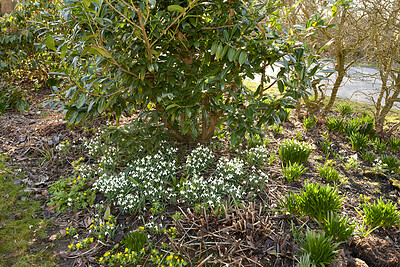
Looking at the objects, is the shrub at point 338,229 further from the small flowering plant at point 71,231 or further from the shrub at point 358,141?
the small flowering plant at point 71,231

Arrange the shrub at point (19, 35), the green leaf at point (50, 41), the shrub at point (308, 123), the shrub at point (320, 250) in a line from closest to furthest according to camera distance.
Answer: the green leaf at point (50, 41)
the shrub at point (320, 250)
the shrub at point (308, 123)
the shrub at point (19, 35)

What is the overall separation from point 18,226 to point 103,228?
878mm

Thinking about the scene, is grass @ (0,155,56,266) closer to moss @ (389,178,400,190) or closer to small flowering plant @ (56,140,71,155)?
small flowering plant @ (56,140,71,155)

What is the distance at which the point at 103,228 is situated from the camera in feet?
8.36

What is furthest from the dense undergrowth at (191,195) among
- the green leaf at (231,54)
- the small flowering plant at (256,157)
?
the green leaf at (231,54)

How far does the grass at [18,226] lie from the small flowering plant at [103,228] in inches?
15.1

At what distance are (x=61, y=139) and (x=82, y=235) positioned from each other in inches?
74.4

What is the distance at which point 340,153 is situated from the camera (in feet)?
12.6

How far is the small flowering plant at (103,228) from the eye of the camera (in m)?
2.51

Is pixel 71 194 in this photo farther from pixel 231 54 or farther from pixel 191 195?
pixel 231 54

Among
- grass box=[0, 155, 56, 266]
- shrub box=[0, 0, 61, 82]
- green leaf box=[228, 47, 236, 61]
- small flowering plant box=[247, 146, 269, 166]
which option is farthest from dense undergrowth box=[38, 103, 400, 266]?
shrub box=[0, 0, 61, 82]

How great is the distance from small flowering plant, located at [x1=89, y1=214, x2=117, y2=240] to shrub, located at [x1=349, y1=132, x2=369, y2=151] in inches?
128

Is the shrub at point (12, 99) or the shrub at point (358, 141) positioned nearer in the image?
the shrub at point (358, 141)

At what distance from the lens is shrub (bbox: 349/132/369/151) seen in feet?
12.6
